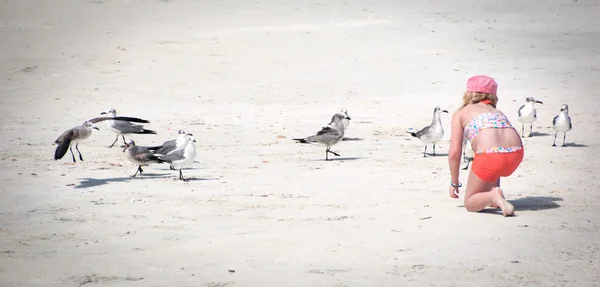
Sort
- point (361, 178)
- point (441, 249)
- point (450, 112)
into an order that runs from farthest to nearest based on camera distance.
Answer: point (450, 112)
point (361, 178)
point (441, 249)

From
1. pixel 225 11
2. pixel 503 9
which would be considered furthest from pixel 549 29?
pixel 225 11

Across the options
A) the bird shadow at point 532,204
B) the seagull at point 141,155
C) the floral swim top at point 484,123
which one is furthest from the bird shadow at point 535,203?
the seagull at point 141,155

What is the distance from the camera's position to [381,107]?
1888cm

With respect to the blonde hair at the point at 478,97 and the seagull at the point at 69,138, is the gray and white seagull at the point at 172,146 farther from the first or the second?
the blonde hair at the point at 478,97

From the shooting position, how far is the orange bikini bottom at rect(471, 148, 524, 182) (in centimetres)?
873

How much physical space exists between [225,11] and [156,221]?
21055 millimetres

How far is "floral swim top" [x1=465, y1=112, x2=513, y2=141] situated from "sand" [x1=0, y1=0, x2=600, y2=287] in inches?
37.6

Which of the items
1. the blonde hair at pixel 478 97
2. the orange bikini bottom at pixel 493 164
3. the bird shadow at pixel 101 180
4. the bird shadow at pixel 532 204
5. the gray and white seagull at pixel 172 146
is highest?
the blonde hair at pixel 478 97

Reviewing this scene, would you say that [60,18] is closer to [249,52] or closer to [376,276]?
[249,52]

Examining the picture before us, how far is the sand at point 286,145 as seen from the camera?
292 inches

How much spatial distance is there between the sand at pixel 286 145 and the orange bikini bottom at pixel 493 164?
474mm

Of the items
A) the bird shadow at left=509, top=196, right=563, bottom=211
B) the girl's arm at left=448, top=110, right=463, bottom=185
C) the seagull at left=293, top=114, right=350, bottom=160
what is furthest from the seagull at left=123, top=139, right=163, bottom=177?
the bird shadow at left=509, top=196, right=563, bottom=211

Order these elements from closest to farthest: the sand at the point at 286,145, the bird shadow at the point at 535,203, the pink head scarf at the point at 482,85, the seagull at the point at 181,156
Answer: the sand at the point at 286,145
the pink head scarf at the point at 482,85
the bird shadow at the point at 535,203
the seagull at the point at 181,156

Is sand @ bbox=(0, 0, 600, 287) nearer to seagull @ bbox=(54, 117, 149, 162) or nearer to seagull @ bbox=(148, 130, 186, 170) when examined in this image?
seagull @ bbox=(54, 117, 149, 162)
